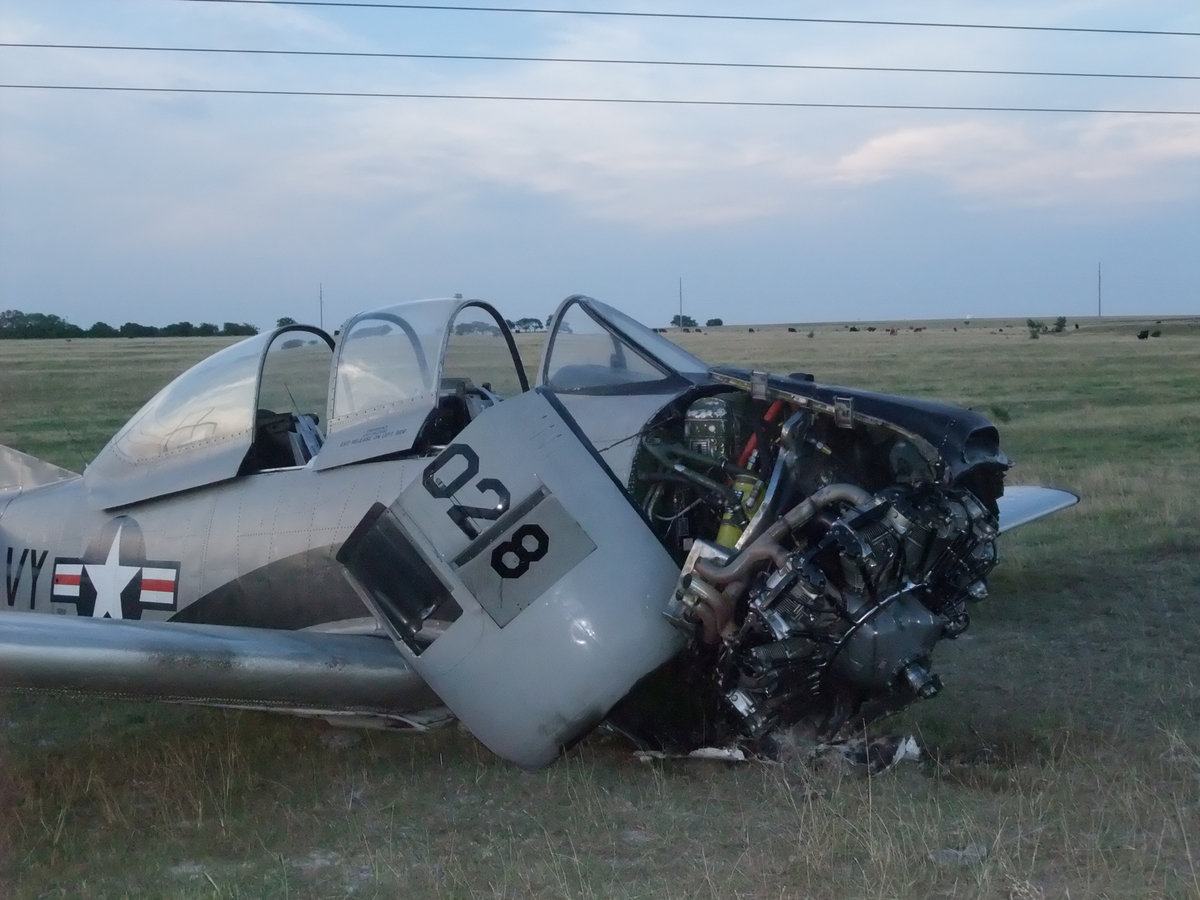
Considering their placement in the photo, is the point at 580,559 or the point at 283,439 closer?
the point at 580,559

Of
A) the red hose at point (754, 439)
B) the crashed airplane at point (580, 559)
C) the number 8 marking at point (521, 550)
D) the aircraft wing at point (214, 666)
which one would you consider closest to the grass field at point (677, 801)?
the crashed airplane at point (580, 559)

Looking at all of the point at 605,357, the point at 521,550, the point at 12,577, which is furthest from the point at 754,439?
the point at 12,577

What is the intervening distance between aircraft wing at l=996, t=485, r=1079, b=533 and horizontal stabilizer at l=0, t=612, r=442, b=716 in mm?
4425

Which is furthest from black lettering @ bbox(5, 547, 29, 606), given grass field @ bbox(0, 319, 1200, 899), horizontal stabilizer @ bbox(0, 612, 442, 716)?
horizontal stabilizer @ bbox(0, 612, 442, 716)

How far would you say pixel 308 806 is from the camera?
5238 millimetres

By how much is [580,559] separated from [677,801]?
1.09 m

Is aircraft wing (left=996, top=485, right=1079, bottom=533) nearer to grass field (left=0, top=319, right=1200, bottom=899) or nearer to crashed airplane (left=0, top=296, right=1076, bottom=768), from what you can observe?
grass field (left=0, top=319, right=1200, bottom=899)

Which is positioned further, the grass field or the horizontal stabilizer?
the horizontal stabilizer

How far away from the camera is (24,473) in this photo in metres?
7.35

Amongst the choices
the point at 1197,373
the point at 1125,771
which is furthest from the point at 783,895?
the point at 1197,373

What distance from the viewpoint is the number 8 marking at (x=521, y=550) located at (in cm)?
496

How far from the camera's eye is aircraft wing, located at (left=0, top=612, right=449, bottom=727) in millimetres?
4781

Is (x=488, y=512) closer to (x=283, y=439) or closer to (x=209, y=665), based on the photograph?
(x=209, y=665)

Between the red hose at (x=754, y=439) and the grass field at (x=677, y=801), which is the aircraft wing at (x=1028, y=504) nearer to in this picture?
the grass field at (x=677, y=801)
